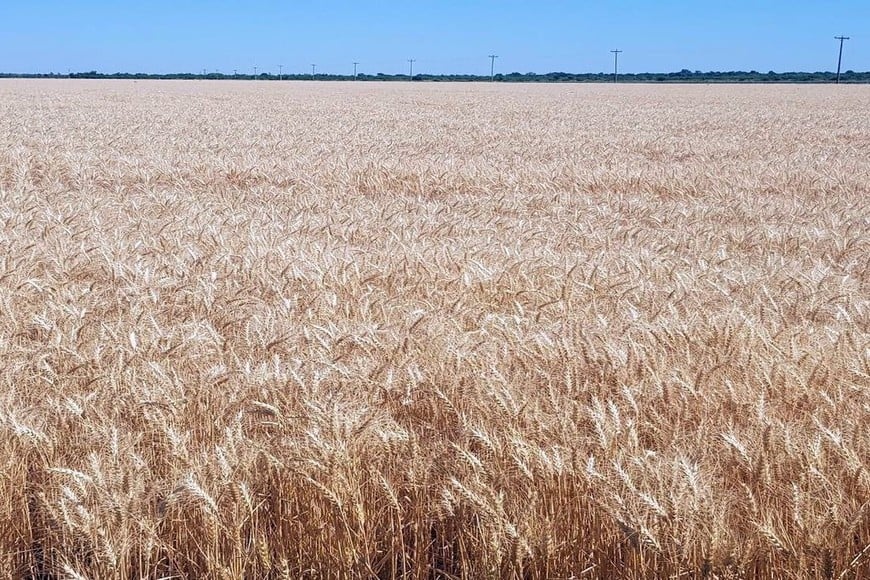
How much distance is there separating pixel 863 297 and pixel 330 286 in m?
2.62

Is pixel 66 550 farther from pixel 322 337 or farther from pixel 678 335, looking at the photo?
pixel 678 335

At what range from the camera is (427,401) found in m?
2.54

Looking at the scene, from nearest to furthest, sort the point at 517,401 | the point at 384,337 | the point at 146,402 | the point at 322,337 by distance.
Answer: the point at 146,402
the point at 517,401
the point at 322,337
the point at 384,337

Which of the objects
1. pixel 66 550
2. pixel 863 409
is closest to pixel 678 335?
pixel 863 409

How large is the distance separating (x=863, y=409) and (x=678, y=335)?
731 millimetres

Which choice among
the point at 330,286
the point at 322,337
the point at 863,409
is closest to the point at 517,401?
the point at 322,337

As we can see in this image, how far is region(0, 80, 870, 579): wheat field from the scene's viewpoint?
1808 mm

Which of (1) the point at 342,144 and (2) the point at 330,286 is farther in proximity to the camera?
(1) the point at 342,144

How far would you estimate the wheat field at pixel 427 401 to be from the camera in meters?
1.81

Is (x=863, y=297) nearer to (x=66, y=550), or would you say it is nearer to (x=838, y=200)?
(x=66, y=550)

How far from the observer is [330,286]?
13.0 ft

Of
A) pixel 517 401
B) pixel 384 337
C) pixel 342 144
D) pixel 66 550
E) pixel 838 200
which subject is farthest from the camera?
pixel 342 144

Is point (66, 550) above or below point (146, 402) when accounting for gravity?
below

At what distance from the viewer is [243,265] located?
4.32 metres
